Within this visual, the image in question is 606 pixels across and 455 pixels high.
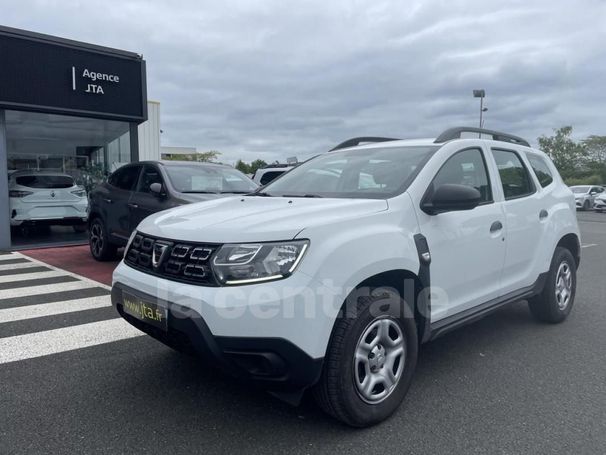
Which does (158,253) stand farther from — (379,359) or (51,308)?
(51,308)

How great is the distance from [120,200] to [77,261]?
6.65 ft

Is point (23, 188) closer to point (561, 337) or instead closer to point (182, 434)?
point (182, 434)

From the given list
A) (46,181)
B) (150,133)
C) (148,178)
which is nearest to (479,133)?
(148,178)

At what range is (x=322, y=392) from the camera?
107 inches

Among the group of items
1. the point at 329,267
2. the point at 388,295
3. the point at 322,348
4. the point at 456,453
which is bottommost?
the point at 456,453

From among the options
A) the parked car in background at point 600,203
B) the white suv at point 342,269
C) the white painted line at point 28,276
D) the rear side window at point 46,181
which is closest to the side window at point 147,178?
the white painted line at point 28,276

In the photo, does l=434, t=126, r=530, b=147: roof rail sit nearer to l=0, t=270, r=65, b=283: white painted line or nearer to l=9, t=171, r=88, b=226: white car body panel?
l=0, t=270, r=65, b=283: white painted line

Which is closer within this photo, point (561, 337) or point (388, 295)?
point (388, 295)

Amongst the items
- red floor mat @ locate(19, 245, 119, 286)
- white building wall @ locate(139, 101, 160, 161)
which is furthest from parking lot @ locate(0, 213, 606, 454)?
white building wall @ locate(139, 101, 160, 161)

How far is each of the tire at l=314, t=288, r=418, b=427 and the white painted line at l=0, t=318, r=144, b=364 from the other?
2520 millimetres

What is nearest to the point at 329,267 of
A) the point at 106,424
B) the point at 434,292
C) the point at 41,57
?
the point at 434,292

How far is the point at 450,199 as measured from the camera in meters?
3.15

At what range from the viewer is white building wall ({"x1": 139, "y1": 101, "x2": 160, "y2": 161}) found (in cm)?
1898

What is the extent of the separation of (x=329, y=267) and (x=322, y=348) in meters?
0.41
